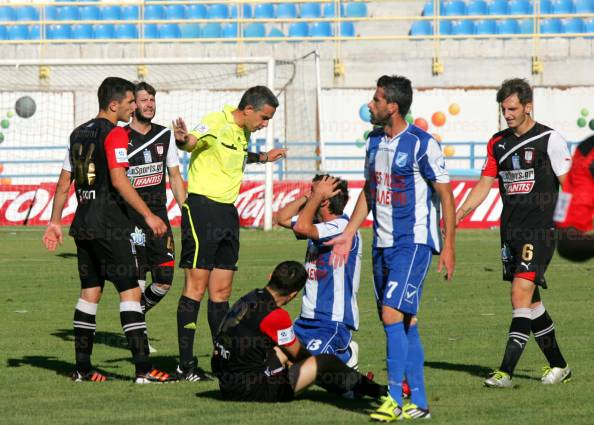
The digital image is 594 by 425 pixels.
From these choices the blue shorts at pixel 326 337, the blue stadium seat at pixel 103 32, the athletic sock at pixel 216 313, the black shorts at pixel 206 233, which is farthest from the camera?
the blue stadium seat at pixel 103 32

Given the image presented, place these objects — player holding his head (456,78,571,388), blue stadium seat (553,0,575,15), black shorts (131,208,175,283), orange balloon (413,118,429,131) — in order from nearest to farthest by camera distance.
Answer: player holding his head (456,78,571,388) < black shorts (131,208,175,283) < orange balloon (413,118,429,131) < blue stadium seat (553,0,575,15)

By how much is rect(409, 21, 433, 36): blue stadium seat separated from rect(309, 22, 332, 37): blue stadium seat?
2546 millimetres

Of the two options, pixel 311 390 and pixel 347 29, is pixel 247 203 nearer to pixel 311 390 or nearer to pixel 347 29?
pixel 347 29

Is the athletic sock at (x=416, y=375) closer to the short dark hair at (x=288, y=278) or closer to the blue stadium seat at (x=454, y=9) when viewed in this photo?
the short dark hair at (x=288, y=278)

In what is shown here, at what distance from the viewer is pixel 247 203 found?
24859 millimetres

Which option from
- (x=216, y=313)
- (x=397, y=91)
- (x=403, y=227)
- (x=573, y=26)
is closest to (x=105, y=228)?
(x=216, y=313)

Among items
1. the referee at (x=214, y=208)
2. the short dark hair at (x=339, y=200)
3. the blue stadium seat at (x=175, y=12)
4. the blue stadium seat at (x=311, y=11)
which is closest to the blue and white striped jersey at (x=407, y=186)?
the short dark hair at (x=339, y=200)

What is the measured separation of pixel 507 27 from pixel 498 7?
78 cm

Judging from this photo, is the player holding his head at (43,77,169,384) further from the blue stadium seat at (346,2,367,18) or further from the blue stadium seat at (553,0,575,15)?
the blue stadium seat at (553,0,575,15)

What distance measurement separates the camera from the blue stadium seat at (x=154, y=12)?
35.2 metres

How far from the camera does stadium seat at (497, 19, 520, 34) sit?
3322 centimetres

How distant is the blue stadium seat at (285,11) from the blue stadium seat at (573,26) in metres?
8.23

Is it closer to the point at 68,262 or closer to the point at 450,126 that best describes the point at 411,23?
the point at 450,126

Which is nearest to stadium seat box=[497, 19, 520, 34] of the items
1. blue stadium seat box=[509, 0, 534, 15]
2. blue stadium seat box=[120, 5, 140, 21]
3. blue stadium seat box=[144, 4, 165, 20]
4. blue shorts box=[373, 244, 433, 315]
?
blue stadium seat box=[509, 0, 534, 15]
